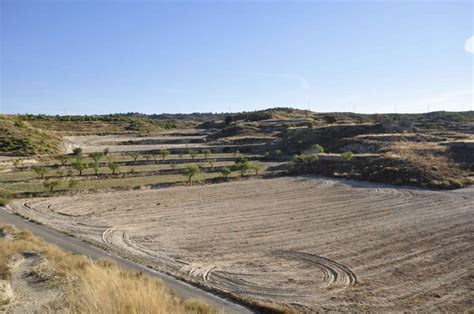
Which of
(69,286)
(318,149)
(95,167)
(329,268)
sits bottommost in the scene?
(329,268)

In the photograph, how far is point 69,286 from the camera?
13.7m

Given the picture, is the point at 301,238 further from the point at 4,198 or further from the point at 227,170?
the point at 227,170

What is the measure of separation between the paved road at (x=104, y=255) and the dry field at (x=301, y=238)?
79cm

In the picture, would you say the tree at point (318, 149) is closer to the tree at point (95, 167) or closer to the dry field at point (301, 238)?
the dry field at point (301, 238)

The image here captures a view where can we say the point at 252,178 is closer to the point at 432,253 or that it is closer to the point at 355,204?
the point at 355,204

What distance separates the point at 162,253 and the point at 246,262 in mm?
4059

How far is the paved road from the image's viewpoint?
14.9 m

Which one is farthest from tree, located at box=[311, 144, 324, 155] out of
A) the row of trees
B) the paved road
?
the paved road

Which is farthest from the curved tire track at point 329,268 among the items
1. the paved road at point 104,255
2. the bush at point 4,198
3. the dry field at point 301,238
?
the bush at point 4,198

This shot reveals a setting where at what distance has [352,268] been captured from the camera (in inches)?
736

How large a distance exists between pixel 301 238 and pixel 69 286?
42.2 ft

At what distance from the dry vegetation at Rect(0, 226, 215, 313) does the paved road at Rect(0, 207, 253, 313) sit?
1.08 m

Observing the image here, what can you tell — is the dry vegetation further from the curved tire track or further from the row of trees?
the row of trees

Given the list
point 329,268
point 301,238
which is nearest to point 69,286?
point 329,268
